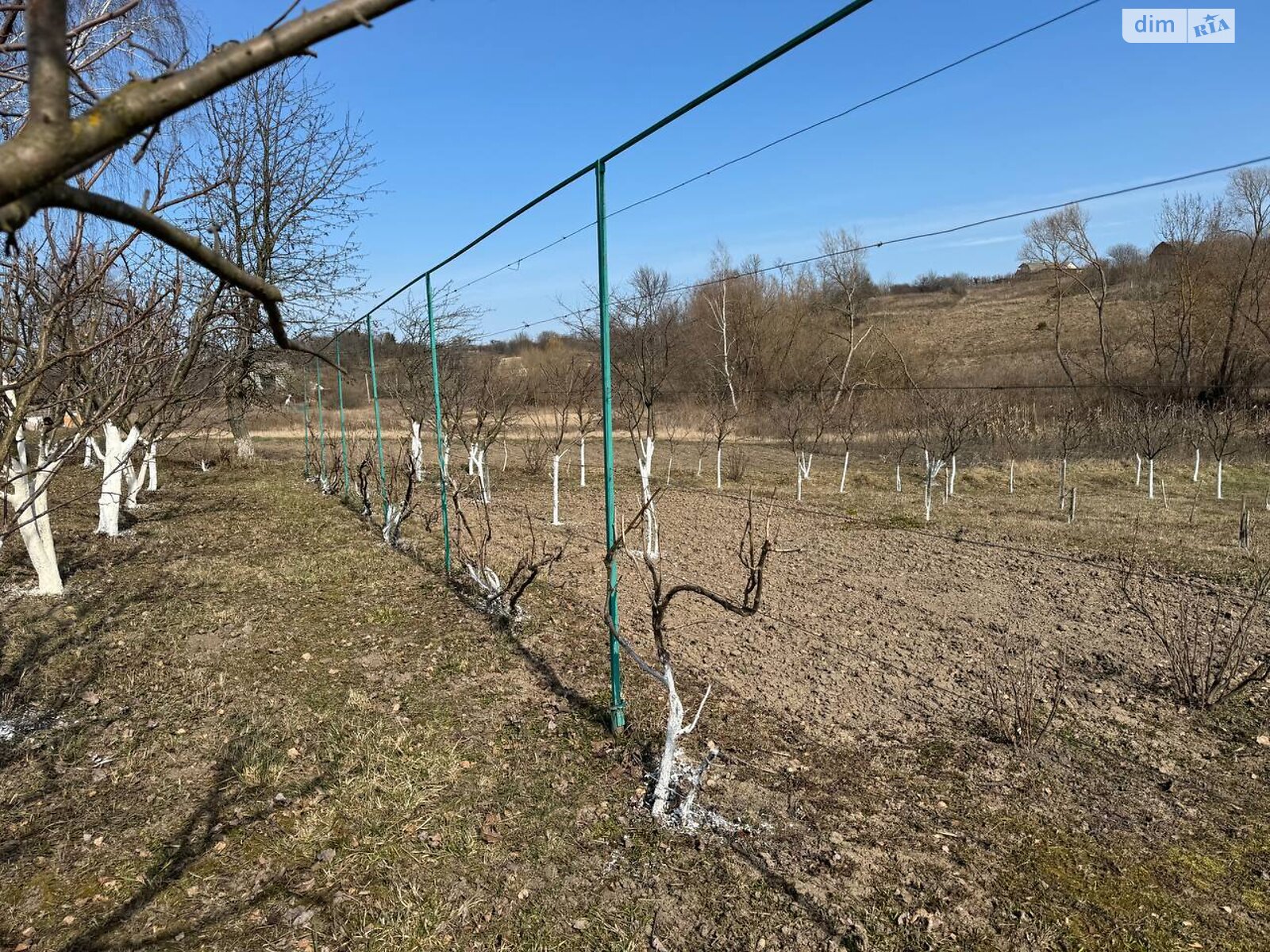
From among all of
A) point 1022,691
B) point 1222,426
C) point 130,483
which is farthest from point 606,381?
point 1222,426

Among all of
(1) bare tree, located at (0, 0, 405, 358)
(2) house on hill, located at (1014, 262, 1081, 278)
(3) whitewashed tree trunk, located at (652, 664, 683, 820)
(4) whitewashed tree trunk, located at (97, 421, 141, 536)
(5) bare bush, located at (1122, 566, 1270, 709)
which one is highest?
(2) house on hill, located at (1014, 262, 1081, 278)

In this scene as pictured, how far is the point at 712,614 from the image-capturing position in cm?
568

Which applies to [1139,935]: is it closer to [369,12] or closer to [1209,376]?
[369,12]

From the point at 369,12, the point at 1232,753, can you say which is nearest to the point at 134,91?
the point at 369,12

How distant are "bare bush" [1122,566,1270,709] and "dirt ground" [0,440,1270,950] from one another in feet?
0.53

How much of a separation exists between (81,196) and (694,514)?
402 inches

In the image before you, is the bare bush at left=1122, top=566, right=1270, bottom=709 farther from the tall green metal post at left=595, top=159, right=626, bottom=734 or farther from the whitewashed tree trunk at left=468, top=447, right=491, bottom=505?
the whitewashed tree trunk at left=468, top=447, right=491, bottom=505

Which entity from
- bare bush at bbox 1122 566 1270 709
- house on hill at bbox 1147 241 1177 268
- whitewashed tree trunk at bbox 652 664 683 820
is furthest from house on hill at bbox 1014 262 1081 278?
whitewashed tree trunk at bbox 652 664 683 820

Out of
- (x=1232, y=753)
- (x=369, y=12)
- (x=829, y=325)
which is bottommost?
(x=1232, y=753)

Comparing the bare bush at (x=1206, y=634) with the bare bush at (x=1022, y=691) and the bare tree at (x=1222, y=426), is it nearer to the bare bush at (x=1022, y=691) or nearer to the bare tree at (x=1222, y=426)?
the bare bush at (x=1022, y=691)

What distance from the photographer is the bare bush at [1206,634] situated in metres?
4.09

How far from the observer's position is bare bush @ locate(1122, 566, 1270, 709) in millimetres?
4094

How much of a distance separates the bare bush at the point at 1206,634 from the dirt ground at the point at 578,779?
6.4 inches

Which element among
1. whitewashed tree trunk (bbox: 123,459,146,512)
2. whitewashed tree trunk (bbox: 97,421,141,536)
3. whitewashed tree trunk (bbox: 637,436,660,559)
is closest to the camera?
whitewashed tree trunk (bbox: 637,436,660,559)
